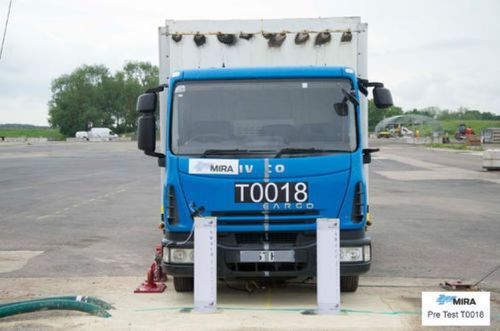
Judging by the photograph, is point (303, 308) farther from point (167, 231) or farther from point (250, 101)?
point (250, 101)

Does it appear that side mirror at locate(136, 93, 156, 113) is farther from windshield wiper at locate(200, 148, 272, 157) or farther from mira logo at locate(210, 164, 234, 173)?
mira logo at locate(210, 164, 234, 173)

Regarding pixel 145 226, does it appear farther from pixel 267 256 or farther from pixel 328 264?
pixel 328 264

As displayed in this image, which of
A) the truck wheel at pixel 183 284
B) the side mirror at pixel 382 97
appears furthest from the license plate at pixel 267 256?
the side mirror at pixel 382 97

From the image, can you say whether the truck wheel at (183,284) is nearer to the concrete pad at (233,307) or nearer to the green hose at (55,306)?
the concrete pad at (233,307)

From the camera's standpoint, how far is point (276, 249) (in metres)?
7.55

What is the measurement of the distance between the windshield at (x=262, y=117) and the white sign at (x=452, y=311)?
5.85 ft

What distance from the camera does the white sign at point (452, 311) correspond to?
23.8 feet

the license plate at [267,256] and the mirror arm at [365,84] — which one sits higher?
the mirror arm at [365,84]

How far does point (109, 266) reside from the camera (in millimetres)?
10781

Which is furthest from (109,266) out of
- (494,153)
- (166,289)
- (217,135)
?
(494,153)

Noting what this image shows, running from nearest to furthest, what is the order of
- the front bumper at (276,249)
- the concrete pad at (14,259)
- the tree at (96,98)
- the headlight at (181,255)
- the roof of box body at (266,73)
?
the front bumper at (276,249) < the headlight at (181,255) < the roof of box body at (266,73) < the concrete pad at (14,259) < the tree at (96,98)

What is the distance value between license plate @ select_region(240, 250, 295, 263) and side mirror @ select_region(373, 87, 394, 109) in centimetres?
199

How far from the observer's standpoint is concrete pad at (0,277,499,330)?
721 centimetres

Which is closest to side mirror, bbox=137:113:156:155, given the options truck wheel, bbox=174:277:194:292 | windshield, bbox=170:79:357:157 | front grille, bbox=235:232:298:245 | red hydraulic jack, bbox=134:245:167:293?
windshield, bbox=170:79:357:157
